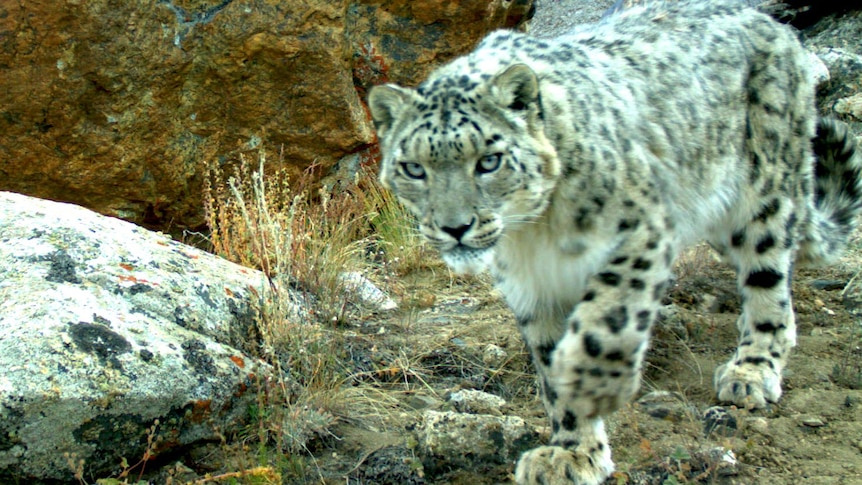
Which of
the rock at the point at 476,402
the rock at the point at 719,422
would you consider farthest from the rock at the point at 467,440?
the rock at the point at 719,422

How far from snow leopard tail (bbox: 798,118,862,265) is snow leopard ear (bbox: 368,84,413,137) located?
2.83m

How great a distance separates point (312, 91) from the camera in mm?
7508

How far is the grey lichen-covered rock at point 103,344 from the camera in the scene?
12.0 feet

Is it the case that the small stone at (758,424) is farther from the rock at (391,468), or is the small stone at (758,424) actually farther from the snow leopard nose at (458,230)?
the snow leopard nose at (458,230)

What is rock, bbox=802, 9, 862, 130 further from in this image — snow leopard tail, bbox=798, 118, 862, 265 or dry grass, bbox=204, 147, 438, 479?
dry grass, bbox=204, 147, 438, 479

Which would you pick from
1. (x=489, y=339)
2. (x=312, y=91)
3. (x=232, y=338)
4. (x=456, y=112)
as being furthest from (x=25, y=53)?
(x=456, y=112)

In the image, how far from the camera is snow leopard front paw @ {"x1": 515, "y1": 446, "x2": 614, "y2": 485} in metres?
3.83

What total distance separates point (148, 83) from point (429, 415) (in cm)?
399

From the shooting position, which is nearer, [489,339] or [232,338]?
[232,338]

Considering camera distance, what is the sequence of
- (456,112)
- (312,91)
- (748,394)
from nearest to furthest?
(456,112) < (748,394) < (312,91)

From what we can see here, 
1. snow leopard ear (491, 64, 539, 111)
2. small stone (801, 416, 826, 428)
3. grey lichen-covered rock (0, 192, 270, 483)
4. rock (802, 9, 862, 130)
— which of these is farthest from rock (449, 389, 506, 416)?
rock (802, 9, 862, 130)

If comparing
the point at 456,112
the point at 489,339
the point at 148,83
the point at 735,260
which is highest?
the point at 456,112

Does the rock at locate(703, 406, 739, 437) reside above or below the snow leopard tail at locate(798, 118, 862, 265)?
below

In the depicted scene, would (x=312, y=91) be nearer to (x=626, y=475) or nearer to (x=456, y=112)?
(x=456, y=112)
